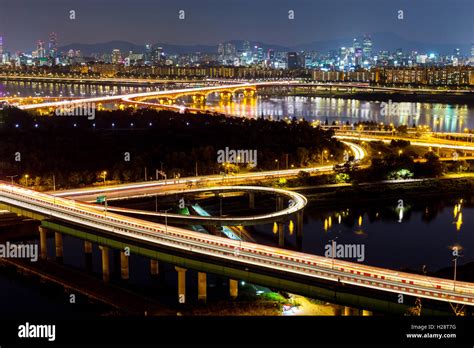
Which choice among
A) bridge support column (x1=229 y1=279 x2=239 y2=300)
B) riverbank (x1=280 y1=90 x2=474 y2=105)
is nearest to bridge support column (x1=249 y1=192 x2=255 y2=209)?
bridge support column (x1=229 y1=279 x2=239 y2=300)

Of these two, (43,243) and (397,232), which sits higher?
(43,243)

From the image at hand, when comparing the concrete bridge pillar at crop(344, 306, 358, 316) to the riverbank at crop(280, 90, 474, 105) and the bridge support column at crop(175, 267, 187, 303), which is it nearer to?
the bridge support column at crop(175, 267, 187, 303)

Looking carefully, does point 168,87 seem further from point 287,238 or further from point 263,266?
point 263,266

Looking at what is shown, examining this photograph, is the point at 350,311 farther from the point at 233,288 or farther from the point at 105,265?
the point at 105,265

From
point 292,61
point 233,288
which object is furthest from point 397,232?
point 292,61

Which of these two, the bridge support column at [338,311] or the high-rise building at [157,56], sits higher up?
the high-rise building at [157,56]

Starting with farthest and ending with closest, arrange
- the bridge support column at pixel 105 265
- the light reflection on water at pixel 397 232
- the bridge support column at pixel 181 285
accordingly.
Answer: the light reflection on water at pixel 397 232, the bridge support column at pixel 105 265, the bridge support column at pixel 181 285

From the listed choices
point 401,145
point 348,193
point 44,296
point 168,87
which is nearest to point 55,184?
point 44,296

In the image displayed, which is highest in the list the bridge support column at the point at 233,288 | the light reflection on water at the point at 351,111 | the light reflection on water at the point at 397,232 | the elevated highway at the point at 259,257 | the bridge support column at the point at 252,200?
the light reflection on water at the point at 351,111

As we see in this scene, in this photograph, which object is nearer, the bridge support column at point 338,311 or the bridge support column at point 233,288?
the bridge support column at point 338,311

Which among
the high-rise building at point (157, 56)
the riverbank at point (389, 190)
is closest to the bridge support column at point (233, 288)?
the riverbank at point (389, 190)

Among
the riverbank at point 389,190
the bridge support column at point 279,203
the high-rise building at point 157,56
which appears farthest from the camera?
the high-rise building at point 157,56

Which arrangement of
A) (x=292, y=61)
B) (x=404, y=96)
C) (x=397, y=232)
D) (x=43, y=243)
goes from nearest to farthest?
(x=43, y=243), (x=397, y=232), (x=404, y=96), (x=292, y=61)

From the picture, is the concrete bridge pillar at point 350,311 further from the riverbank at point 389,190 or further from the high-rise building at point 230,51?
the high-rise building at point 230,51
